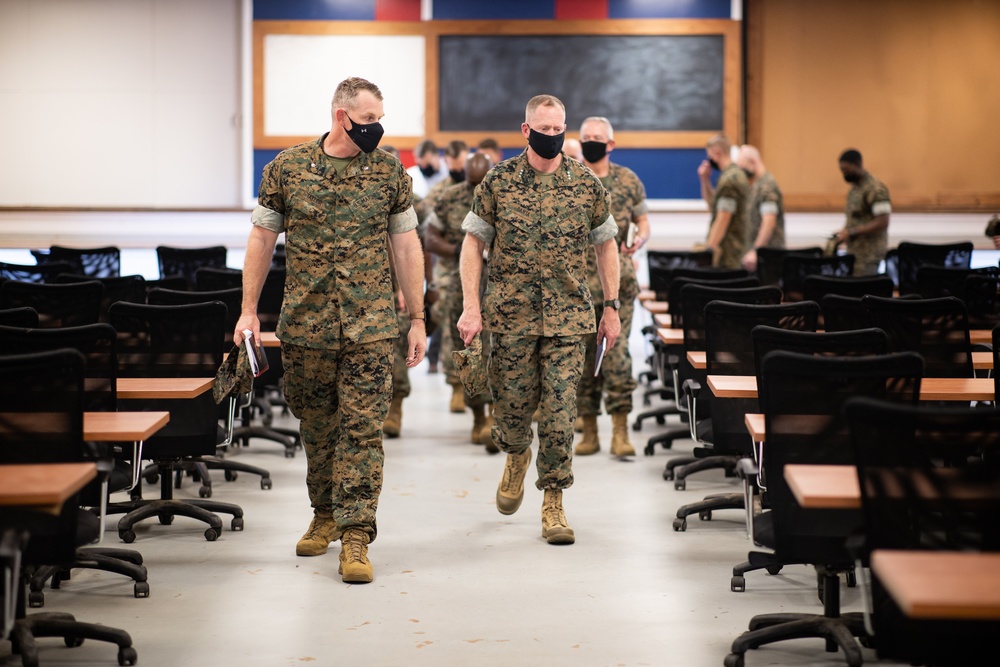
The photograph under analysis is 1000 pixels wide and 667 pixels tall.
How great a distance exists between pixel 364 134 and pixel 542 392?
136 cm

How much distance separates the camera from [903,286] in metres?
9.08

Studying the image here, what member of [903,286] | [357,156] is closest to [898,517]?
[357,156]

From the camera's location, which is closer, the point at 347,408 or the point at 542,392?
the point at 347,408

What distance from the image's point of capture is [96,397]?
4.61 m

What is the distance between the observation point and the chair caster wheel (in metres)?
3.74

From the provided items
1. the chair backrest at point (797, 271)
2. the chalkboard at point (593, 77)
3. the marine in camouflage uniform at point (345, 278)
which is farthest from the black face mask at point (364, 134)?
the chalkboard at point (593, 77)

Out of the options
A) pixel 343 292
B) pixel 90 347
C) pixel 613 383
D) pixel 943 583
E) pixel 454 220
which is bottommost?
pixel 613 383

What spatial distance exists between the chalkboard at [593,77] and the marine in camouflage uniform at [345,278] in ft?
30.6

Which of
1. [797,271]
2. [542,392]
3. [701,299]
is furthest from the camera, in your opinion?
[797,271]

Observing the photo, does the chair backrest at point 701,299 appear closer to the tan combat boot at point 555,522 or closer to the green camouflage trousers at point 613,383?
the green camouflage trousers at point 613,383

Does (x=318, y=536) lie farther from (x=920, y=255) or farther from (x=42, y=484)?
(x=920, y=255)

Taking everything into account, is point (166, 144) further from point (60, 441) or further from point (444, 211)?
point (60, 441)

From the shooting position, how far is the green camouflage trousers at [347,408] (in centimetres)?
452

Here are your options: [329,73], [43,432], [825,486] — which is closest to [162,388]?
[43,432]
